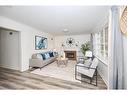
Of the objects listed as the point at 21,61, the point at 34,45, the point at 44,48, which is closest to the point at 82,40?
the point at 44,48

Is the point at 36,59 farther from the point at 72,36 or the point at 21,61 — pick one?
the point at 72,36

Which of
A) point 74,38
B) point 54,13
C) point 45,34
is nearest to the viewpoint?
point 54,13

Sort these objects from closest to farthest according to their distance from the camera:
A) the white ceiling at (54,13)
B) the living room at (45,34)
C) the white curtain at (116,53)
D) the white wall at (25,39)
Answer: the white curtain at (116,53) → the white ceiling at (54,13) → the living room at (45,34) → the white wall at (25,39)

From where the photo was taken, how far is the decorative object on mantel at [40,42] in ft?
21.4

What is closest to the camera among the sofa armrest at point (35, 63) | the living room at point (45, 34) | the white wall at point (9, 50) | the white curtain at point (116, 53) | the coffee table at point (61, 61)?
the white curtain at point (116, 53)

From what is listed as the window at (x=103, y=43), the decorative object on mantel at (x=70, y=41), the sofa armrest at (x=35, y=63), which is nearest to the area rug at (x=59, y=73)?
the sofa armrest at (x=35, y=63)

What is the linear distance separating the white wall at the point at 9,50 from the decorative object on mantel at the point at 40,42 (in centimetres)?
128

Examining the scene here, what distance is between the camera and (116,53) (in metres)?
2.18

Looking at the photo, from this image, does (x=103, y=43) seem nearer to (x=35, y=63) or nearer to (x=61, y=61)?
(x=61, y=61)

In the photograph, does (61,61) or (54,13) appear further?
(61,61)

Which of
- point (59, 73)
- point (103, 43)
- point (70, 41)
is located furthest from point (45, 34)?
point (103, 43)

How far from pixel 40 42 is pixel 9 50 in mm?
1848

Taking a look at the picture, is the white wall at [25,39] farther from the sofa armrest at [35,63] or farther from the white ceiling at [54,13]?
the white ceiling at [54,13]
